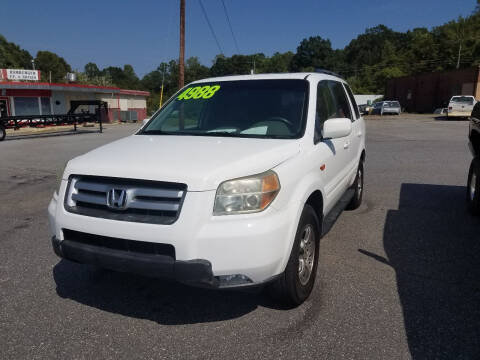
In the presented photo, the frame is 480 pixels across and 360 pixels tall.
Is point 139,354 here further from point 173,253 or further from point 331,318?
point 331,318

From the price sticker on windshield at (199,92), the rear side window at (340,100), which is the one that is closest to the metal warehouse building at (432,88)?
the rear side window at (340,100)

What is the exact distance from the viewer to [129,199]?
2.62 m

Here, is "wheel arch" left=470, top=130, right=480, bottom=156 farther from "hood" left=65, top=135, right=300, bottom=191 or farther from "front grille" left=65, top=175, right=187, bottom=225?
"front grille" left=65, top=175, right=187, bottom=225

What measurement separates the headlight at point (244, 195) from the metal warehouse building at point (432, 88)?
135 ft

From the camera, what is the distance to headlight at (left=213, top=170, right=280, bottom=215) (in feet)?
8.34

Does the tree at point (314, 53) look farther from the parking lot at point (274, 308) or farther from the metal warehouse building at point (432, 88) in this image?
the parking lot at point (274, 308)

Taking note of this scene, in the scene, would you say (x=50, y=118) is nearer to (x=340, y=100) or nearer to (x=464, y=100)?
(x=340, y=100)

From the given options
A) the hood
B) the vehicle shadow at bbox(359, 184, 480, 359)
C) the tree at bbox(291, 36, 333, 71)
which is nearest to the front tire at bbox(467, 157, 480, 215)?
the vehicle shadow at bbox(359, 184, 480, 359)

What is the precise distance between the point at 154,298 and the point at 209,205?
1242 mm

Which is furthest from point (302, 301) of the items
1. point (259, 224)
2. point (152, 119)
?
point (152, 119)

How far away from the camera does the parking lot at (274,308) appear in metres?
2.63

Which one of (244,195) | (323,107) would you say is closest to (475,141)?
(323,107)

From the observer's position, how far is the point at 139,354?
2.58m

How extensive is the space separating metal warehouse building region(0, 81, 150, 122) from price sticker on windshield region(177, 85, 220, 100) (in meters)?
28.2
